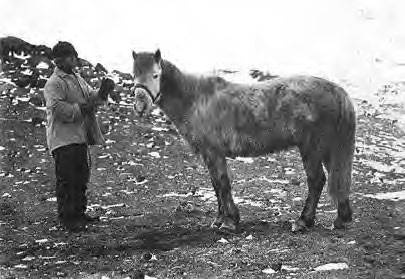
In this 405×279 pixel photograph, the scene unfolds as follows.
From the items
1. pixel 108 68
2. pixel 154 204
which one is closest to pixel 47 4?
pixel 108 68

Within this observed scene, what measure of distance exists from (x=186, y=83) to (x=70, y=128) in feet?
5.33

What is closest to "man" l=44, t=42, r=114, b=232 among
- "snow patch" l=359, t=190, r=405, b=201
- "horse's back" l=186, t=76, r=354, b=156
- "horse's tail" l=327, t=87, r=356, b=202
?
"horse's back" l=186, t=76, r=354, b=156

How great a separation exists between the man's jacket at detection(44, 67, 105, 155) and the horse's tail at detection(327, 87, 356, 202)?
10.5 feet

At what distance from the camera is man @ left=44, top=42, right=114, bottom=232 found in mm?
7414

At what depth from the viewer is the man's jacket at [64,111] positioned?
24.2ft

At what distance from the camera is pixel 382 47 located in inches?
752

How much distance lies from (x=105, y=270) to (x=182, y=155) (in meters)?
5.98

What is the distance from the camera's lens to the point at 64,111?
733 cm

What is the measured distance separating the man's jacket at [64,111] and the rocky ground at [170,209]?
3.96 ft

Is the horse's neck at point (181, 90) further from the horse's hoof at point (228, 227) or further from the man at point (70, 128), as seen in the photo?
the horse's hoof at point (228, 227)

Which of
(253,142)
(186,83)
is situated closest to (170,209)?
(253,142)

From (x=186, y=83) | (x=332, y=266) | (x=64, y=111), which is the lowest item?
(x=332, y=266)

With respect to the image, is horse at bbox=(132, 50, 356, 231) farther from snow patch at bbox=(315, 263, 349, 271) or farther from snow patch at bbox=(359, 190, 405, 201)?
snow patch at bbox=(359, 190, 405, 201)

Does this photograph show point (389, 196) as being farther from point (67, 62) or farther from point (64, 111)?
point (67, 62)
